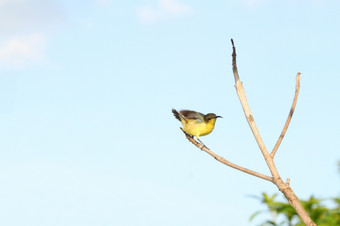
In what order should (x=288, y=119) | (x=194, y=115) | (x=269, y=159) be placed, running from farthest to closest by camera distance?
1. (x=194, y=115)
2. (x=288, y=119)
3. (x=269, y=159)

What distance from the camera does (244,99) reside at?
15.5 feet

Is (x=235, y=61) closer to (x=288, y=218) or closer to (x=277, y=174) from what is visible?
(x=277, y=174)

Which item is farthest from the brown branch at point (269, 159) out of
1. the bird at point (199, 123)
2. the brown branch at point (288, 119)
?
the bird at point (199, 123)

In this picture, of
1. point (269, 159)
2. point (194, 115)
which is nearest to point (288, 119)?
point (269, 159)

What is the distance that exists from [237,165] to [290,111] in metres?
0.75

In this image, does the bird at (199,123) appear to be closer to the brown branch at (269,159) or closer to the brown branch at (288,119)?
the brown branch at (288,119)

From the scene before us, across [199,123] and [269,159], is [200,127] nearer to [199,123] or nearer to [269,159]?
[199,123]

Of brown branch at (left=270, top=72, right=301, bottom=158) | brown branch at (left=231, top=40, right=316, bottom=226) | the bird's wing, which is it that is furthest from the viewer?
the bird's wing

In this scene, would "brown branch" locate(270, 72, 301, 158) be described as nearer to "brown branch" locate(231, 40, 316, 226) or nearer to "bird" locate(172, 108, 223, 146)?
"brown branch" locate(231, 40, 316, 226)

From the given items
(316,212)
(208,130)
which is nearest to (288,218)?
(316,212)

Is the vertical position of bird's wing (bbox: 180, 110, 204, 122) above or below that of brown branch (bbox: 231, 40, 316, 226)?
above

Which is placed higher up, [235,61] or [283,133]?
[235,61]

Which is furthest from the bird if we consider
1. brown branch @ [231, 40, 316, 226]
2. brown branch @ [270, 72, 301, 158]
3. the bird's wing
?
brown branch @ [231, 40, 316, 226]

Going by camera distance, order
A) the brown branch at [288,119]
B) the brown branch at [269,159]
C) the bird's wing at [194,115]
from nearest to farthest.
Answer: the brown branch at [269,159]
the brown branch at [288,119]
the bird's wing at [194,115]
